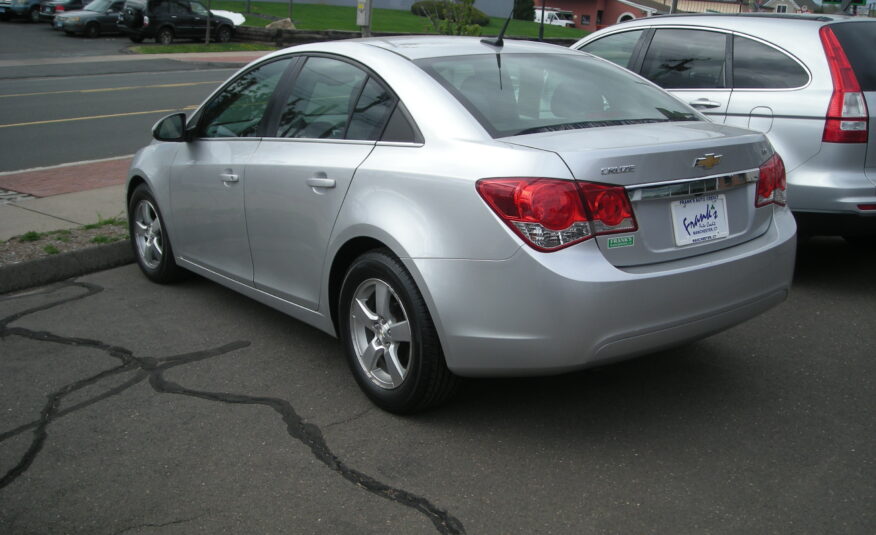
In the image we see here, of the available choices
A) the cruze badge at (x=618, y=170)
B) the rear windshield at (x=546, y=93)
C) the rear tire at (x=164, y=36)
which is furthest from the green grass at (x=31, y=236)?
the rear tire at (x=164, y=36)

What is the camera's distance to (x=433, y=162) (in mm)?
3666

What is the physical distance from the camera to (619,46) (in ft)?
23.6

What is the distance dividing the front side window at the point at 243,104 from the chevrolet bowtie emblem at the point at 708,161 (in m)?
2.31

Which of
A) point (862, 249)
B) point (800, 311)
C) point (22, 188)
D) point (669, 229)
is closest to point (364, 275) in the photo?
point (669, 229)

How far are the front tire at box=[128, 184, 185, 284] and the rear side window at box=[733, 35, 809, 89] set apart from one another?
155 inches

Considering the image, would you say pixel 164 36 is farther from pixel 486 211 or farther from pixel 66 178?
pixel 486 211

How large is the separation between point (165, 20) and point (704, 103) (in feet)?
96.0

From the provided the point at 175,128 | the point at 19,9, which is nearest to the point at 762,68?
the point at 175,128

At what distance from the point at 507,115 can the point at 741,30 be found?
10.5ft

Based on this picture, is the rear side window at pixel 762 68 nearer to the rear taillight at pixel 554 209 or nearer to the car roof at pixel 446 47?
the car roof at pixel 446 47

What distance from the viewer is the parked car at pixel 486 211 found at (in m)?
3.35

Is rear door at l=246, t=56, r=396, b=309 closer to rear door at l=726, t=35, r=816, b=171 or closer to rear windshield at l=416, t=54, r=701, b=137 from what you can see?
rear windshield at l=416, t=54, r=701, b=137

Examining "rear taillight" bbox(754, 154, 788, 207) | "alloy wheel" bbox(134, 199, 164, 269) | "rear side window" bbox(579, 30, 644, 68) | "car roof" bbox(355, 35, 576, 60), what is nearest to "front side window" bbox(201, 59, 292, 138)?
"car roof" bbox(355, 35, 576, 60)

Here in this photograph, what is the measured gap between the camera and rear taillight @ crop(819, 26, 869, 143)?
5484mm
